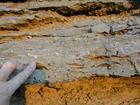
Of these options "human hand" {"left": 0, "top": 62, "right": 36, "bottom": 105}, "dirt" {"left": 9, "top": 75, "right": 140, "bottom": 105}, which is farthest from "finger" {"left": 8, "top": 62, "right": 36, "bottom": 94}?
"dirt" {"left": 9, "top": 75, "right": 140, "bottom": 105}

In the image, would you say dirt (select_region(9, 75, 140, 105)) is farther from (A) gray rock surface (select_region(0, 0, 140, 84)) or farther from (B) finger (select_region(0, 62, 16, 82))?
(B) finger (select_region(0, 62, 16, 82))

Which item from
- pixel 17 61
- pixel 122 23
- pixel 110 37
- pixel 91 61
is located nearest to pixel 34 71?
pixel 17 61

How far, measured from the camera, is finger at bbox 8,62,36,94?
153 cm

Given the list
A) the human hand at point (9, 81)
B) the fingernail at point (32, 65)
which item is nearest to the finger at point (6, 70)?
the human hand at point (9, 81)

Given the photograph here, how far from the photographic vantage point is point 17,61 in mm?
1842

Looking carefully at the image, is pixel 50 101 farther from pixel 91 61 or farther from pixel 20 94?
pixel 91 61

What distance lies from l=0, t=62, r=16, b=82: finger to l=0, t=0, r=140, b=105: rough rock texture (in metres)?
0.08

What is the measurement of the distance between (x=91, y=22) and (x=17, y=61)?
0.98m

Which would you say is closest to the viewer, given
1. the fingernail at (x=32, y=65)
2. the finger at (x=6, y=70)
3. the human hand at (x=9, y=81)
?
the human hand at (x=9, y=81)

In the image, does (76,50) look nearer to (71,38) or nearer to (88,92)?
(71,38)

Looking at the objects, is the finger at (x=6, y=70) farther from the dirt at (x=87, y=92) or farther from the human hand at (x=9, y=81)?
the dirt at (x=87, y=92)

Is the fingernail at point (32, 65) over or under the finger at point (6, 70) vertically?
over

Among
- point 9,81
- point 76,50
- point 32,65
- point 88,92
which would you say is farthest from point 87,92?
point 9,81

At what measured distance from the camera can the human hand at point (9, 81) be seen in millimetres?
1464
